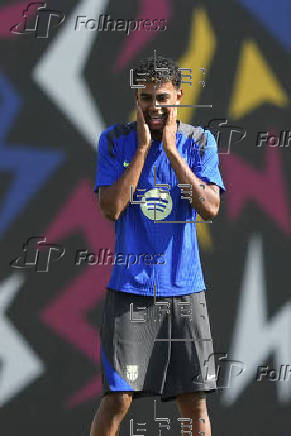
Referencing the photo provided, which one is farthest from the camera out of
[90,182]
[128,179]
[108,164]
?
[90,182]

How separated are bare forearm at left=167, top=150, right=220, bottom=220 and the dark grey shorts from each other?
14.3 inches

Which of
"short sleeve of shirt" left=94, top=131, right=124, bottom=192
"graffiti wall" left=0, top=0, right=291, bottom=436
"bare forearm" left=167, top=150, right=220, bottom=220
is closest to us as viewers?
"bare forearm" left=167, top=150, right=220, bottom=220

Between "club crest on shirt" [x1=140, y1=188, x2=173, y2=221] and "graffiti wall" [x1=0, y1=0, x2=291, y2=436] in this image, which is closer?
"club crest on shirt" [x1=140, y1=188, x2=173, y2=221]

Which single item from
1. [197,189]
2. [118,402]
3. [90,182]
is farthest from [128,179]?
[90,182]

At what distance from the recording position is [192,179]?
3.58 metres

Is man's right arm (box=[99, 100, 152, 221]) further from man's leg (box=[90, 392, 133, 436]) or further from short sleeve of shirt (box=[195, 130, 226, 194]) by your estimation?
man's leg (box=[90, 392, 133, 436])

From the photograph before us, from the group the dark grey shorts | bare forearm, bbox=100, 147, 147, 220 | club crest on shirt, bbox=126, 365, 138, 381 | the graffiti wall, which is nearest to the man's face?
bare forearm, bbox=100, 147, 147, 220

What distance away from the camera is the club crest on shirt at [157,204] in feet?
11.9

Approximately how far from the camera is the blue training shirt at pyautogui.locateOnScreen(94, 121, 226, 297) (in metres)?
3.62

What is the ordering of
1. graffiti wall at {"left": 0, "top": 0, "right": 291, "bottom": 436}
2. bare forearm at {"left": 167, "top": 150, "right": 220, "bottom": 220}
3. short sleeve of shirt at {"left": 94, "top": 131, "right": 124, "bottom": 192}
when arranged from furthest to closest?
graffiti wall at {"left": 0, "top": 0, "right": 291, "bottom": 436} → short sleeve of shirt at {"left": 94, "top": 131, "right": 124, "bottom": 192} → bare forearm at {"left": 167, "top": 150, "right": 220, "bottom": 220}

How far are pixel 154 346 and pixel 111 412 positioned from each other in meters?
0.32

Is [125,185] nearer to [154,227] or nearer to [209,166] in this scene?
[154,227]

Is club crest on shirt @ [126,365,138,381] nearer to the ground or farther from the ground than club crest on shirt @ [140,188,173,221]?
nearer to the ground

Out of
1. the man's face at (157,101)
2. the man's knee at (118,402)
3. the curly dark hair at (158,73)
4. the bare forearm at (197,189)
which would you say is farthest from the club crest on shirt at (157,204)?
the man's knee at (118,402)
